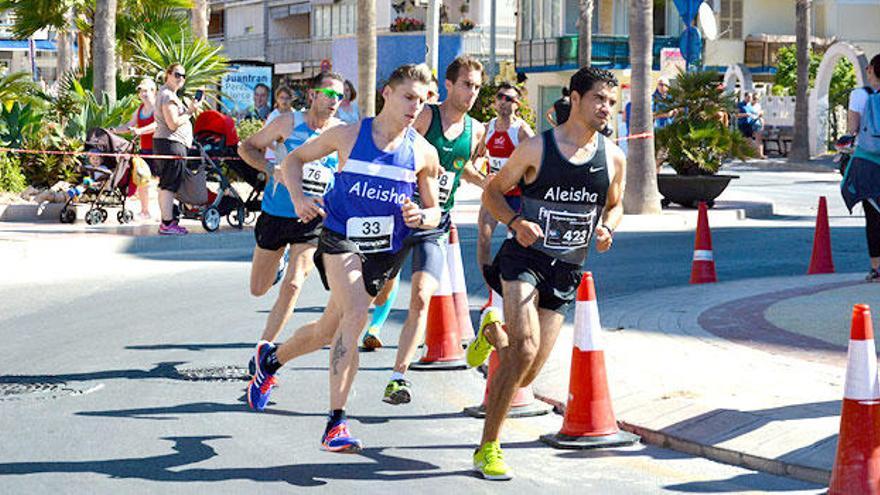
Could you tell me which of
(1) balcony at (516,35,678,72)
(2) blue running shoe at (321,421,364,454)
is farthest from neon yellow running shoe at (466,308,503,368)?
(1) balcony at (516,35,678,72)

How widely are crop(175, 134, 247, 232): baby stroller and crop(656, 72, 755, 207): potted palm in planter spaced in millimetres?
8158

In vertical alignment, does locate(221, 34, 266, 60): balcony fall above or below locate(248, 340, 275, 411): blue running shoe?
above

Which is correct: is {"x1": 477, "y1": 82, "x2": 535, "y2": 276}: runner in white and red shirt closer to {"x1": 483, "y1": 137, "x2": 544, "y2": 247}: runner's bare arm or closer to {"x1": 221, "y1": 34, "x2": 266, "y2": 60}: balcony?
{"x1": 483, "y1": 137, "x2": 544, "y2": 247}: runner's bare arm

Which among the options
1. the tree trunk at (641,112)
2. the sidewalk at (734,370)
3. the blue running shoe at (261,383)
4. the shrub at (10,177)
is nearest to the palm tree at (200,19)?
the tree trunk at (641,112)

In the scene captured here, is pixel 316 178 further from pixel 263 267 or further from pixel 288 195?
pixel 263 267

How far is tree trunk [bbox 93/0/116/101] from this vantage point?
26625 mm

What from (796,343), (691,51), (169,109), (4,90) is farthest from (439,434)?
(691,51)

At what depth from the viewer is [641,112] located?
24922mm

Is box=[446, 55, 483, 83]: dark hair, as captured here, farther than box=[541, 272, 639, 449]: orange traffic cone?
Yes

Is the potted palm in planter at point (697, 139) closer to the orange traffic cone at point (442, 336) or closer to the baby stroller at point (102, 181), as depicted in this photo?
the baby stroller at point (102, 181)

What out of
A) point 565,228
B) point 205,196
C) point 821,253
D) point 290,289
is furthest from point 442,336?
point 205,196

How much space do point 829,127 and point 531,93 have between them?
17082 millimetres

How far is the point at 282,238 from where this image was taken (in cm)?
1019

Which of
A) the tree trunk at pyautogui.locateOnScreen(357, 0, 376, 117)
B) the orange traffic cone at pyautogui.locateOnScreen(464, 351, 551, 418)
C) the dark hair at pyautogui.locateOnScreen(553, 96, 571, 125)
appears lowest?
the orange traffic cone at pyautogui.locateOnScreen(464, 351, 551, 418)
